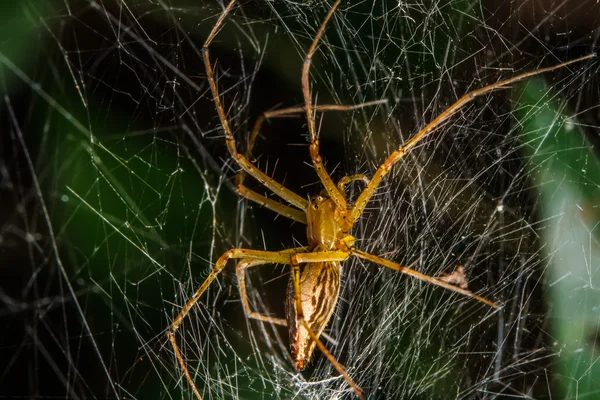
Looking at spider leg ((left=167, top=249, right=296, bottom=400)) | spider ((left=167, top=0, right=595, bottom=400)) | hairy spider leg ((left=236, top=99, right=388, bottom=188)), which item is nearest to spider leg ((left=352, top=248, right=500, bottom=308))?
spider ((left=167, top=0, right=595, bottom=400))

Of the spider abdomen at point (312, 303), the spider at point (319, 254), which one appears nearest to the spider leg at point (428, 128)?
the spider at point (319, 254)

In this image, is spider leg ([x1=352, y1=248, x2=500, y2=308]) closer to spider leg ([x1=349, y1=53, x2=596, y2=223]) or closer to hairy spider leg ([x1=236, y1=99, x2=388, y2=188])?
spider leg ([x1=349, y1=53, x2=596, y2=223])

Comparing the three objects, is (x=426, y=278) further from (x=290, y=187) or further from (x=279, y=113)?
(x=279, y=113)

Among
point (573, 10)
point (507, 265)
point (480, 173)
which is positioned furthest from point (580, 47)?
point (507, 265)

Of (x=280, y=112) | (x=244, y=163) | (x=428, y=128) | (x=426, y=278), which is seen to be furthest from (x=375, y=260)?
(x=280, y=112)

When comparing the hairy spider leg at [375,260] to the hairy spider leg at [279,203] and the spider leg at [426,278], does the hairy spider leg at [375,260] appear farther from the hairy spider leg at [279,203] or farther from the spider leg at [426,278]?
the hairy spider leg at [279,203]
